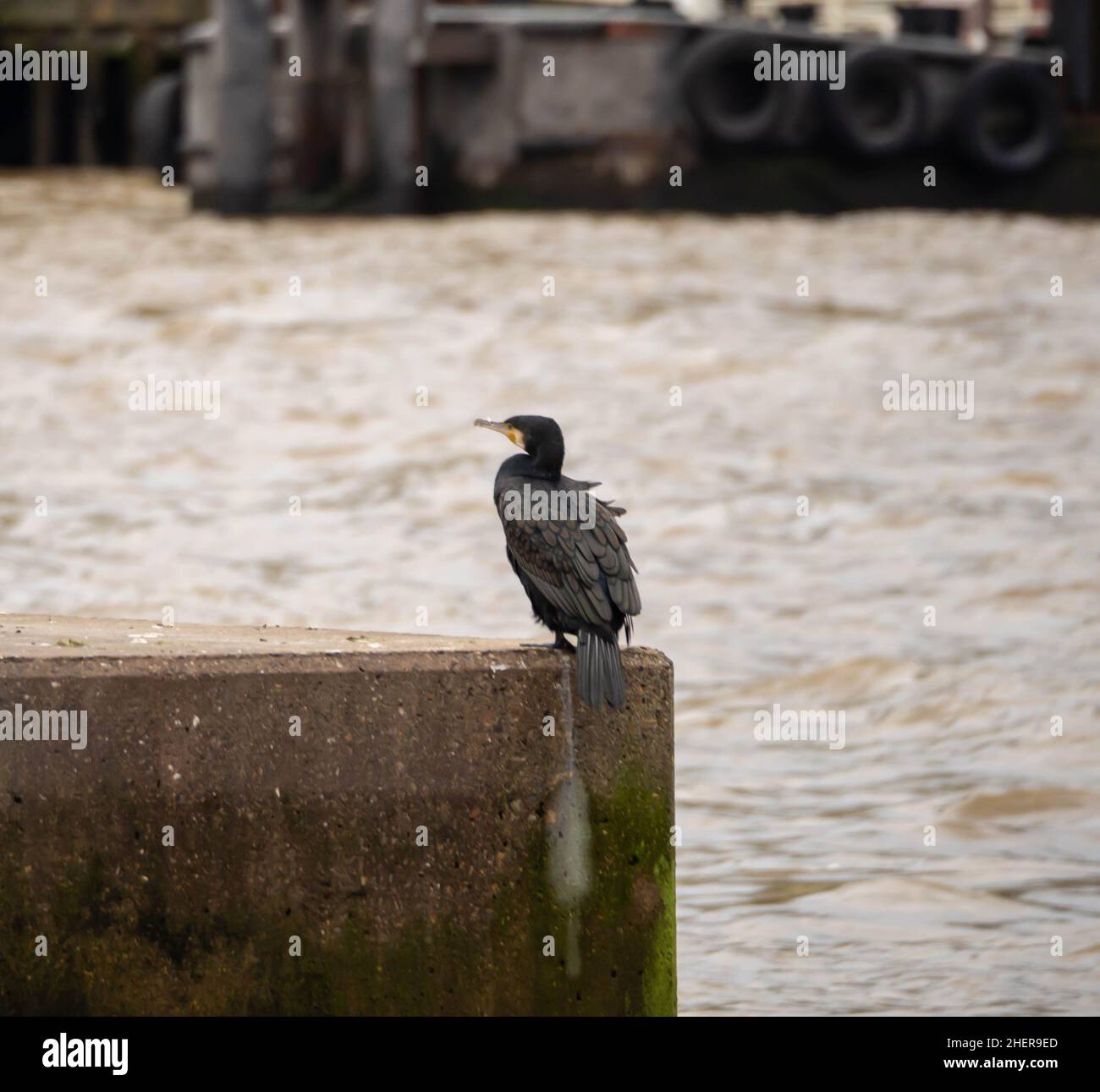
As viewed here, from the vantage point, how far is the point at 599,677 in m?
4.70

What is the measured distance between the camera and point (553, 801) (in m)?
4.71

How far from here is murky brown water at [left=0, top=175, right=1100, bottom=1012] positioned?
707 cm

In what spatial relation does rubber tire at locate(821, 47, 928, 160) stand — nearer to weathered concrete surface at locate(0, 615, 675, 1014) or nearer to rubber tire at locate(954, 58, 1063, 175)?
Answer: rubber tire at locate(954, 58, 1063, 175)

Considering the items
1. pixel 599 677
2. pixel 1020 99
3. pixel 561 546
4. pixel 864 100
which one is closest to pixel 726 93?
pixel 864 100

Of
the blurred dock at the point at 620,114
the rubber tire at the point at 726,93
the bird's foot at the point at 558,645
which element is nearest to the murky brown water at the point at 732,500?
the bird's foot at the point at 558,645

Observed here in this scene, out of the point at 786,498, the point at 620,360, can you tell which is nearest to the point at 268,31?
the point at 620,360

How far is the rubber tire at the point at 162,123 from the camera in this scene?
33812mm

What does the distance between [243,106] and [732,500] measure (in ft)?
49.0

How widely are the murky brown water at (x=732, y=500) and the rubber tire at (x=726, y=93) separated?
191 centimetres

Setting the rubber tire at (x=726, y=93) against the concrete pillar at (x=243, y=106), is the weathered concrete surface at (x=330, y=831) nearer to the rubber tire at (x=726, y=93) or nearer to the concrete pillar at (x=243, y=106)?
the concrete pillar at (x=243, y=106)

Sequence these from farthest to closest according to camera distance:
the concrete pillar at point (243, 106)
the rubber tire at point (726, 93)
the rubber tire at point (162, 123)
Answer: the rubber tire at point (162, 123)
the rubber tire at point (726, 93)
the concrete pillar at point (243, 106)

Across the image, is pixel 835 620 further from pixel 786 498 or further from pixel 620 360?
pixel 620 360

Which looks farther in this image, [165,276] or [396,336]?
[165,276]
